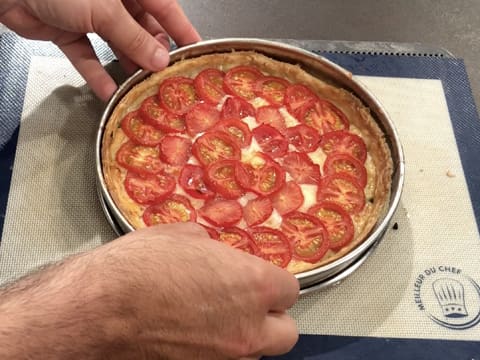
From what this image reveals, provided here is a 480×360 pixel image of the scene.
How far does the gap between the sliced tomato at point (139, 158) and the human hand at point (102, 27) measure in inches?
8.1

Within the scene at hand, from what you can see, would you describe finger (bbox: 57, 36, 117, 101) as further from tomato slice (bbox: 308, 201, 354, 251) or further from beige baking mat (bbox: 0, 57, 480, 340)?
tomato slice (bbox: 308, 201, 354, 251)

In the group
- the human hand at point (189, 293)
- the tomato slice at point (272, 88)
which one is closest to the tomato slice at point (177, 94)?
the tomato slice at point (272, 88)

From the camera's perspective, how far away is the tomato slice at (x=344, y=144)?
1.84m

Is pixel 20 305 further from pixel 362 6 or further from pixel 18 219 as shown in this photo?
pixel 362 6

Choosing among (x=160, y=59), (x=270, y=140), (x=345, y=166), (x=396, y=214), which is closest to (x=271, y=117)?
(x=270, y=140)

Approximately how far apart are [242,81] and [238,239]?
2.13ft

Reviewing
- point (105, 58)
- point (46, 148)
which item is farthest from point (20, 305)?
point (105, 58)

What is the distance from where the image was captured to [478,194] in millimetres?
1873

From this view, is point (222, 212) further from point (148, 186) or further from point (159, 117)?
point (159, 117)

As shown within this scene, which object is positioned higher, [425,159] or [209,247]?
[425,159]

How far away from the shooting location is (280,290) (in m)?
1.16

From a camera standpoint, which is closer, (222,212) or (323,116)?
(222,212)

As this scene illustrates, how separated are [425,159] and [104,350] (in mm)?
1364

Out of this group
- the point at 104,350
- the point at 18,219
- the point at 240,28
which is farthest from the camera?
the point at 240,28
